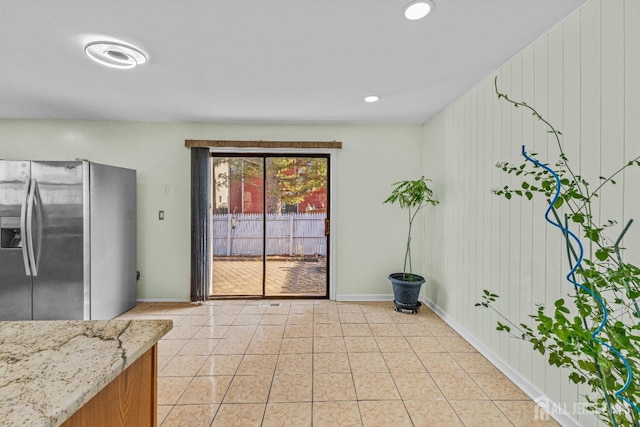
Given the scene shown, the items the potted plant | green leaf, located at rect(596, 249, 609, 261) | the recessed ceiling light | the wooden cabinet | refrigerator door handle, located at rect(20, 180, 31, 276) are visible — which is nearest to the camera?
the wooden cabinet

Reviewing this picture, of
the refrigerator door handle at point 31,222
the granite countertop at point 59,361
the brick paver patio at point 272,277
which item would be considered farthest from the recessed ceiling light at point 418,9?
the refrigerator door handle at point 31,222

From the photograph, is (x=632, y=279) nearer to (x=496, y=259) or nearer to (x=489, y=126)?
(x=496, y=259)

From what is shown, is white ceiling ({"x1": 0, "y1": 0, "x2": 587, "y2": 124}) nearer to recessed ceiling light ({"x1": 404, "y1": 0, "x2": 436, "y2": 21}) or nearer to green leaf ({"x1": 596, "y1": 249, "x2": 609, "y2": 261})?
recessed ceiling light ({"x1": 404, "y1": 0, "x2": 436, "y2": 21})

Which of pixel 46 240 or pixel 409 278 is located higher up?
pixel 46 240

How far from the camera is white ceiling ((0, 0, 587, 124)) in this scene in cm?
156

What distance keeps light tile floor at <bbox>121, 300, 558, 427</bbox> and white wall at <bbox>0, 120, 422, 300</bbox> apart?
2.09 feet

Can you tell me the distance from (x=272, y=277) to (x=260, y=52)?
2970 mm

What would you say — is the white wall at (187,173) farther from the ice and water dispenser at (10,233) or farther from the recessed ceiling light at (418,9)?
the recessed ceiling light at (418,9)

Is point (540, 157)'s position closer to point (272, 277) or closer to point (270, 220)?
point (270, 220)

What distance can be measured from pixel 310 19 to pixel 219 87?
1.25 meters

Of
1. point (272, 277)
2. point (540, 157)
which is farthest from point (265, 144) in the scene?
point (540, 157)

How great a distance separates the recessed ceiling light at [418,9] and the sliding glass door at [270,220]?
89.4 inches

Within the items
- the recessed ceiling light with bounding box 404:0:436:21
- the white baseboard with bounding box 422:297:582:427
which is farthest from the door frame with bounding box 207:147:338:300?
the recessed ceiling light with bounding box 404:0:436:21

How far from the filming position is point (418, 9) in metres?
1.53
